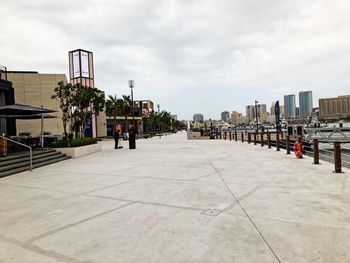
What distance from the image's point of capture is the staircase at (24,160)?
11375 millimetres

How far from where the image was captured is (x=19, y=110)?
15094 mm

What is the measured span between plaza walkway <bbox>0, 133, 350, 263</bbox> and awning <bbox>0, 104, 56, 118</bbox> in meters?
7.36

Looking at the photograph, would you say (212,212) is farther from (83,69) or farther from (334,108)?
(334,108)

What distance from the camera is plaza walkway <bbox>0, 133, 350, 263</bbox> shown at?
3562 mm

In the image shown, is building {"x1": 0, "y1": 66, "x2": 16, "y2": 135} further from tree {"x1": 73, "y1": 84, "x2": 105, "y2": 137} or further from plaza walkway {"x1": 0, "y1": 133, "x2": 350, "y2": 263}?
plaza walkway {"x1": 0, "y1": 133, "x2": 350, "y2": 263}

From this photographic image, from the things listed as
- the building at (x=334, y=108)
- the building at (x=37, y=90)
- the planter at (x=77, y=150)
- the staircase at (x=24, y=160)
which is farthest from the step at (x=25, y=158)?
the building at (x=334, y=108)

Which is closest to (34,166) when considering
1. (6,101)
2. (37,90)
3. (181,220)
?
(181,220)

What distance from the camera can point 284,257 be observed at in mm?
3336

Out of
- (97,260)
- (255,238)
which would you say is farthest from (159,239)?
(255,238)

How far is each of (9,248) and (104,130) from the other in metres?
61.1

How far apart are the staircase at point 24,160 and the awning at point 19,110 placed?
247 cm

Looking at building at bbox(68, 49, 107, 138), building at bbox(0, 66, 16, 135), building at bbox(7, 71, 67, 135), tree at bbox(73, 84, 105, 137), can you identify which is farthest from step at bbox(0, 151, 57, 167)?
building at bbox(68, 49, 107, 138)

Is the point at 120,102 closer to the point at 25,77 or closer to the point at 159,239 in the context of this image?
the point at 25,77

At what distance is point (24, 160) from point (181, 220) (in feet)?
36.7
